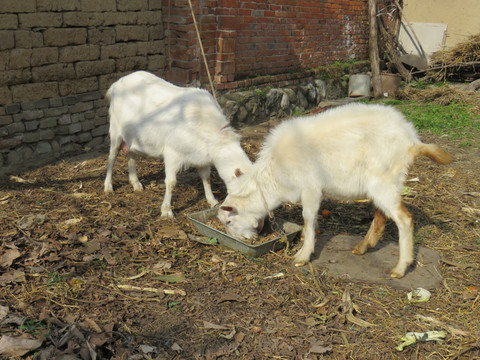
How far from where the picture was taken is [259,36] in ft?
32.7

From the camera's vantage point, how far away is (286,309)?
4.04 m

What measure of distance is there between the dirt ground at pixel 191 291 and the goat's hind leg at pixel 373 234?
52 centimetres

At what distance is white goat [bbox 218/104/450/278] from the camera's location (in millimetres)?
4355

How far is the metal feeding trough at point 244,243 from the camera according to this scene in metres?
4.68

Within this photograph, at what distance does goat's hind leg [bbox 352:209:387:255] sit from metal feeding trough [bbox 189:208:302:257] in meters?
0.66

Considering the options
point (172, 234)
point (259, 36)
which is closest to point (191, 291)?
point (172, 234)

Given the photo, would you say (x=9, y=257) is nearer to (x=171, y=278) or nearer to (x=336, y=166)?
(x=171, y=278)

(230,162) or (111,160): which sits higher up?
(230,162)

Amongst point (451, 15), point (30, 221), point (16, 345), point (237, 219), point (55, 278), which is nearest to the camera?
point (16, 345)

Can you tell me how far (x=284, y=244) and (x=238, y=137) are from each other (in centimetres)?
138

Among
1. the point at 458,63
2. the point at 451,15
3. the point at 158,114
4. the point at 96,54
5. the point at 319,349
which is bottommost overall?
the point at 319,349

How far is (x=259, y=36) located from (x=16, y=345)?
8177mm

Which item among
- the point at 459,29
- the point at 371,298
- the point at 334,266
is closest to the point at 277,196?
the point at 334,266

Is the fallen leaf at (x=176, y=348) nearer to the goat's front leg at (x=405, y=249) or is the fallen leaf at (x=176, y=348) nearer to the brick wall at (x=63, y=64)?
the goat's front leg at (x=405, y=249)
